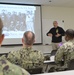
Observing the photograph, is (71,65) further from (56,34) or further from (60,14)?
(60,14)

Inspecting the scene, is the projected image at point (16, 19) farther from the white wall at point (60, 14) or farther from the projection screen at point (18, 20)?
the white wall at point (60, 14)

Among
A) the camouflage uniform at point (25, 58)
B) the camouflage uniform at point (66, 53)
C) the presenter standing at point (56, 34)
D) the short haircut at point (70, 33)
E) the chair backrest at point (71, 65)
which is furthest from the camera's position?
the presenter standing at point (56, 34)

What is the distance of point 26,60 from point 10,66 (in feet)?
5.58

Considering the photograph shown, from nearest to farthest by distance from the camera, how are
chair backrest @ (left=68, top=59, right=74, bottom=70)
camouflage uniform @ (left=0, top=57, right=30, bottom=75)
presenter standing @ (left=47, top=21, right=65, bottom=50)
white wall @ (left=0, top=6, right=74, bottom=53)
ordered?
camouflage uniform @ (left=0, top=57, right=30, bottom=75) < chair backrest @ (left=68, top=59, right=74, bottom=70) < presenter standing @ (left=47, top=21, right=65, bottom=50) < white wall @ (left=0, top=6, right=74, bottom=53)

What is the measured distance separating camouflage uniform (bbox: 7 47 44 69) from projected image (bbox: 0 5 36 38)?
4.73 metres

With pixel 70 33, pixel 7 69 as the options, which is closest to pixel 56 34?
pixel 70 33

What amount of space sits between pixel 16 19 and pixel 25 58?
5112 mm

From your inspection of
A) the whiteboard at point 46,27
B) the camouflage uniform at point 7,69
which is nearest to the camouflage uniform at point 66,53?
the camouflage uniform at point 7,69

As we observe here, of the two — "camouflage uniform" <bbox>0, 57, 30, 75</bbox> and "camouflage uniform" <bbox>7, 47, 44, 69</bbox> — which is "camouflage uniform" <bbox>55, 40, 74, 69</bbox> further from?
"camouflage uniform" <bbox>0, 57, 30, 75</bbox>

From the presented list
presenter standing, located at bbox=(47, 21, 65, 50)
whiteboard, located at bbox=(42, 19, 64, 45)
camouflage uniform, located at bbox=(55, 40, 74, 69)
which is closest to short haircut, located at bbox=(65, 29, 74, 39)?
camouflage uniform, located at bbox=(55, 40, 74, 69)

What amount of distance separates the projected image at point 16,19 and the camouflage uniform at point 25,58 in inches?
186

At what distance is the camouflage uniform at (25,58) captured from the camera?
2.60 m

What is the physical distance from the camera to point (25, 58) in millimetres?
2611

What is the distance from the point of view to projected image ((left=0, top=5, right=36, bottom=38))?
7.36m
